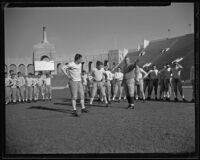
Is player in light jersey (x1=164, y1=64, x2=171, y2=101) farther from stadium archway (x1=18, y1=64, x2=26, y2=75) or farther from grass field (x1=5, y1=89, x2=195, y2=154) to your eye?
stadium archway (x1=18, y1=64, x2=26, y2=75)

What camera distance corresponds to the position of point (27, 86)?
41.5 ft

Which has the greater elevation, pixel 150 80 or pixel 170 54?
pixel 170 54

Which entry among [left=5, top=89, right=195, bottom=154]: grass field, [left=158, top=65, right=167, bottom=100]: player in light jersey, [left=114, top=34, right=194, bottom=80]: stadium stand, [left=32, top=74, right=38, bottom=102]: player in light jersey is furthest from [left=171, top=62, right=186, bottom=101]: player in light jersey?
[left=32, top=74, right=38, bottom=102]: player in light jersey

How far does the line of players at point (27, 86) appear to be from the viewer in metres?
11.5

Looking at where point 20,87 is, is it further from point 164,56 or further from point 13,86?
point 164,56

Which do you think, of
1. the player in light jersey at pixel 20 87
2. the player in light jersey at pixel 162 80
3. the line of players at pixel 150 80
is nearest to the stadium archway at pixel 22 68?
the player in light jersey at pixel 20 87

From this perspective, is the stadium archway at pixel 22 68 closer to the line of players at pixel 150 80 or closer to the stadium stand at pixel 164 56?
the stadium stand at pixel 164 56

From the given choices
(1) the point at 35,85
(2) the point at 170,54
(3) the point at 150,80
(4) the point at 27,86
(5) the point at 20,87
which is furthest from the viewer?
(2) the point at 170,54

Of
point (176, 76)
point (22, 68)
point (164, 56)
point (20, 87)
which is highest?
point (22, 68)

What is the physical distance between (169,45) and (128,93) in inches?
804

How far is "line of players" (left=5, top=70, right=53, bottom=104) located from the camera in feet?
37.9

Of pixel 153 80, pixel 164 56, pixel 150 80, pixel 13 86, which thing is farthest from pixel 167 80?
pixel 164 56
